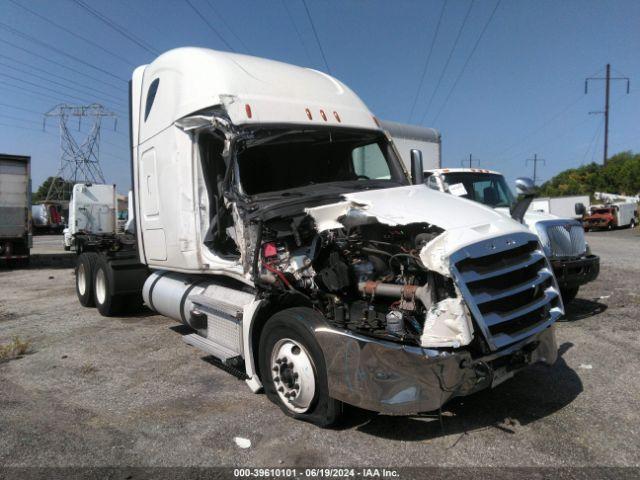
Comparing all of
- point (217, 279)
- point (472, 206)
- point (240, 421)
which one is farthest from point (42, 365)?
point (472, 206)

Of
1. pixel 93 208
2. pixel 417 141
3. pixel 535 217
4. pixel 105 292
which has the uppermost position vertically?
pixel 417 141

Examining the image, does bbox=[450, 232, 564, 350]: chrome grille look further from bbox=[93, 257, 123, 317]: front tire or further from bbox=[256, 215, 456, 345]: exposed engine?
bbox=[93, 257, 123, 317]: front tire

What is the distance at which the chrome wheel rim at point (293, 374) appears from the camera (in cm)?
391

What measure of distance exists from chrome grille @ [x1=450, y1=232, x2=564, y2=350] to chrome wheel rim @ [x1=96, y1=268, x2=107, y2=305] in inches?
266

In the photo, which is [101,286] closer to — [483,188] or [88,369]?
[88,369]

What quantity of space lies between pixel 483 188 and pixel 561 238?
1.99 meters

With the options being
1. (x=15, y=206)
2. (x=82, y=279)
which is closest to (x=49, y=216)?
(x=15, y=206)

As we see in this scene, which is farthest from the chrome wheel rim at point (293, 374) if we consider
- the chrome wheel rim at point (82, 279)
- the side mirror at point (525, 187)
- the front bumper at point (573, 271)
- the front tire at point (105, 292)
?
the chrome wheel rim at point (82, 279)

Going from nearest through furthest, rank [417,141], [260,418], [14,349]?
1. [260,418]
2. [14,349]
3. [417,141]

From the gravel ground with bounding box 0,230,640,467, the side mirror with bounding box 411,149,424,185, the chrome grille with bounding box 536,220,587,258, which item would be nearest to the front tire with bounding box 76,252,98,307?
the gravel ground with bounding box 0,230,640,467

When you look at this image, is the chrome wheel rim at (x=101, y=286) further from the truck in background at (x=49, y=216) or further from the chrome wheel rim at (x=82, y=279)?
the truck in background at (x=49, y=216)

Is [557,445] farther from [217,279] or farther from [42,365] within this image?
[42,365]

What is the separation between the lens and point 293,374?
13.2 ft

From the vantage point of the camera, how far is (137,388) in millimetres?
5125
